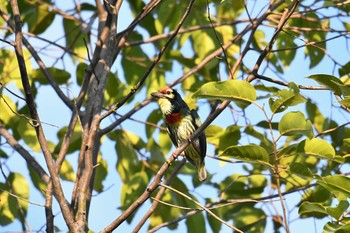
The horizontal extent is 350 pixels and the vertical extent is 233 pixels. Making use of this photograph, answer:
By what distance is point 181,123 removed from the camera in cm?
521

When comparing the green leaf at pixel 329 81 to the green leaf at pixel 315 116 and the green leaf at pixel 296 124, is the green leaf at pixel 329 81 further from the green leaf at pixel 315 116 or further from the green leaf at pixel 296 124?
the green leaf at pixel 315 116

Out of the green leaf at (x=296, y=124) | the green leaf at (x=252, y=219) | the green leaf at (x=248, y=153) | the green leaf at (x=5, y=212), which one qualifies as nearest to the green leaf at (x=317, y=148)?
the green leaf at (x=296, y=124)

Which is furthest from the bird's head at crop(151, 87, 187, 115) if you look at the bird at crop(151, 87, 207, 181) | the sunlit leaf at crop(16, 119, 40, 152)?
the sunlit leaf at crop(16, 119, 40, 152)

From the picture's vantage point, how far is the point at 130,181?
5.05 m

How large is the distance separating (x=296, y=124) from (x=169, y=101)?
2260 millimetres

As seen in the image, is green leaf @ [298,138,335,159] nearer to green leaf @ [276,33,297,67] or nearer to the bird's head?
the bird's head

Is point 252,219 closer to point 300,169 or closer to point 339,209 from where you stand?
point 300,169

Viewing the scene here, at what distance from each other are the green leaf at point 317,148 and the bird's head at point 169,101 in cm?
204

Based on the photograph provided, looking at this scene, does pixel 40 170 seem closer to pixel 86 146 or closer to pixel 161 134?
pixel 86 146

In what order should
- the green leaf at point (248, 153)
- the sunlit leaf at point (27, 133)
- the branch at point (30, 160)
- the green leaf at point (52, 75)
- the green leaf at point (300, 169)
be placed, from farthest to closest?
the green leaf at point (52, 75), the sunlit leaf at point (27, 133), the branch at point (30, 160), the green leaf at point (300, 169), the green leaf at point (248, 153)

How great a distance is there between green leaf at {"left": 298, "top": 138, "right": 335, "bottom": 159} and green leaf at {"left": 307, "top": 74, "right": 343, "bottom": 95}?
8.7 inches

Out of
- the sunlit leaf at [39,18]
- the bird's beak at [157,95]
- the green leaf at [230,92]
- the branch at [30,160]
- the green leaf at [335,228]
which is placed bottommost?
the green leaf at [335,228]

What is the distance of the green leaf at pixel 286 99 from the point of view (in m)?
2.79

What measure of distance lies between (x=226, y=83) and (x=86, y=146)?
2.64 feet
